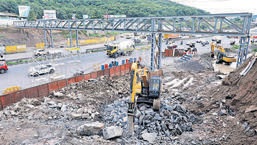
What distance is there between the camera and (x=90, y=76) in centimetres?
2503

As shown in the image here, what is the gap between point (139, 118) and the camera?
47.8ft

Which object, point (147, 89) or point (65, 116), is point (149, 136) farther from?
point (65, 116)

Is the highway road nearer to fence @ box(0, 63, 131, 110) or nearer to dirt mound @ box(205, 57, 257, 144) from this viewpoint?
fence @ box(0, 63, 131, 110)

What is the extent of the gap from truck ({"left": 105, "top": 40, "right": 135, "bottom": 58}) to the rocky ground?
19.6 meters

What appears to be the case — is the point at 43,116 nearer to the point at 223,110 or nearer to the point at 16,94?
the point at 16,94

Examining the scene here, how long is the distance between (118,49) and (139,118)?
93.2 ft

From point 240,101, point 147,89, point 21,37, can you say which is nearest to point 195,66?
point 240,101

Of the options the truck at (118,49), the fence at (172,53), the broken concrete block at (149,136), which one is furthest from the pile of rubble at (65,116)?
the fence at (172,53)

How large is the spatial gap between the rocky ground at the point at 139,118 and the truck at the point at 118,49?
64.2 feet

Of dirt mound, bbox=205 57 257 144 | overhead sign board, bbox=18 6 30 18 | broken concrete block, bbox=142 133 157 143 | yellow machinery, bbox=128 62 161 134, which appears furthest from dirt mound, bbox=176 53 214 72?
overhead sign board, bbox=18 6 30 18

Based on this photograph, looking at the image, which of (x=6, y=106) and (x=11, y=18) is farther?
(x=11, y=18)

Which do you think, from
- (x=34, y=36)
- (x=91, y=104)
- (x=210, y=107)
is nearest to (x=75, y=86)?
(x=91, y=104)

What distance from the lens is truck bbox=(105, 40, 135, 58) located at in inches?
1613

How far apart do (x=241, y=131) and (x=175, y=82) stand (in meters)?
13.6
